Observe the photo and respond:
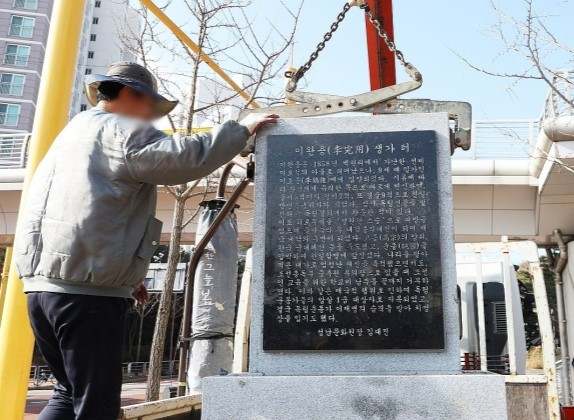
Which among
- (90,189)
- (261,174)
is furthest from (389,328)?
(90,189)

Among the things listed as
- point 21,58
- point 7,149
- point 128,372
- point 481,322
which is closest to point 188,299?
point 481,322

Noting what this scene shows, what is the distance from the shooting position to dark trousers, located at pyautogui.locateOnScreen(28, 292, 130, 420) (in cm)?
216

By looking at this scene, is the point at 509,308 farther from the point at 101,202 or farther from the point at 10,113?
the point at 10,113

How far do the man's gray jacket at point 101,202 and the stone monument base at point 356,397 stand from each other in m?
0.68

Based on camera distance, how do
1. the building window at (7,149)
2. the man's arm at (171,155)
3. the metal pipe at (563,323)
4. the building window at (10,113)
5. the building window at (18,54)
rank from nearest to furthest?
the man's arm at (171,155) < the metal pipe at (563,323) < the building window at (7,149) < the building window at (10,113) < the building window at (18,54)

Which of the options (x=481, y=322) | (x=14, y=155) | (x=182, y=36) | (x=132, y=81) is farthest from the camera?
(x=14, y=155)

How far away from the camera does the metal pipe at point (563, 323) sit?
12.4 metres

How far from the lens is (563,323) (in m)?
13.9

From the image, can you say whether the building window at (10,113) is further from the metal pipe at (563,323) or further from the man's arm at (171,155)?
the man's arm at (171,155)

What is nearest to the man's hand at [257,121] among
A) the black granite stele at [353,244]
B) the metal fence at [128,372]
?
the black granite stele at [353,244]

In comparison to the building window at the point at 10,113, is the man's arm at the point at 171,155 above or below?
below

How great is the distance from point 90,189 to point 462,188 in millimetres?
11218

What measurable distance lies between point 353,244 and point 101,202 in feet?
4.20

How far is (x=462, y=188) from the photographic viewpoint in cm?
1252
